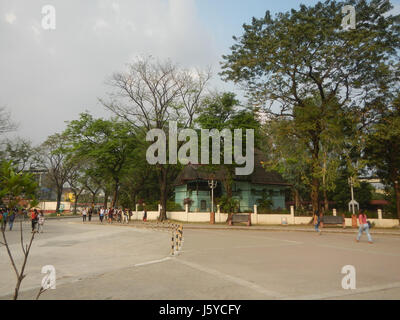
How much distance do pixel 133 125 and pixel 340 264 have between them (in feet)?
113

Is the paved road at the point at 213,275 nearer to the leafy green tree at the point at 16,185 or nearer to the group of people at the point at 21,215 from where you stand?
the group of people at the point at 21,215

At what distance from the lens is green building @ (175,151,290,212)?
45750 mm

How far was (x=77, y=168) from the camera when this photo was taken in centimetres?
5184

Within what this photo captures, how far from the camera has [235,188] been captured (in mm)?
47219

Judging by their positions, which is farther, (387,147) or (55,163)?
(55,163)

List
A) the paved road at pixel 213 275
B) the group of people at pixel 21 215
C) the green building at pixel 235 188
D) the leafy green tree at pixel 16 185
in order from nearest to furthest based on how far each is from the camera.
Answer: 1. the leafy green tree at pixel 16 185
2. the group of people at pixel 21 215
3. the paved road at pixel 213 275
4. the green building at pixel 235 188

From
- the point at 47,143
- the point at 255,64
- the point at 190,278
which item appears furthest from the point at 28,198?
the point at 47,143

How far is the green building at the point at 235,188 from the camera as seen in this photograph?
4575 cm

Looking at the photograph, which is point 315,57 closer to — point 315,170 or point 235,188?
point 315,170

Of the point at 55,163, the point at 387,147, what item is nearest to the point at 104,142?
the point at 55,163

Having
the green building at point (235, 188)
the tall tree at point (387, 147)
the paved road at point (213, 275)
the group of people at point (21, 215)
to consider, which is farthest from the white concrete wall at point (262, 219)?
the group of people at point (21, 215)

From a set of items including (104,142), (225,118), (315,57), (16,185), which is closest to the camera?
(16,185)

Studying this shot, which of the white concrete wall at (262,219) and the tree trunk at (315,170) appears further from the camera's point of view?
the white concrete wall at (262,219)

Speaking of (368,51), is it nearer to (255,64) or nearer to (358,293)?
(255,64)
